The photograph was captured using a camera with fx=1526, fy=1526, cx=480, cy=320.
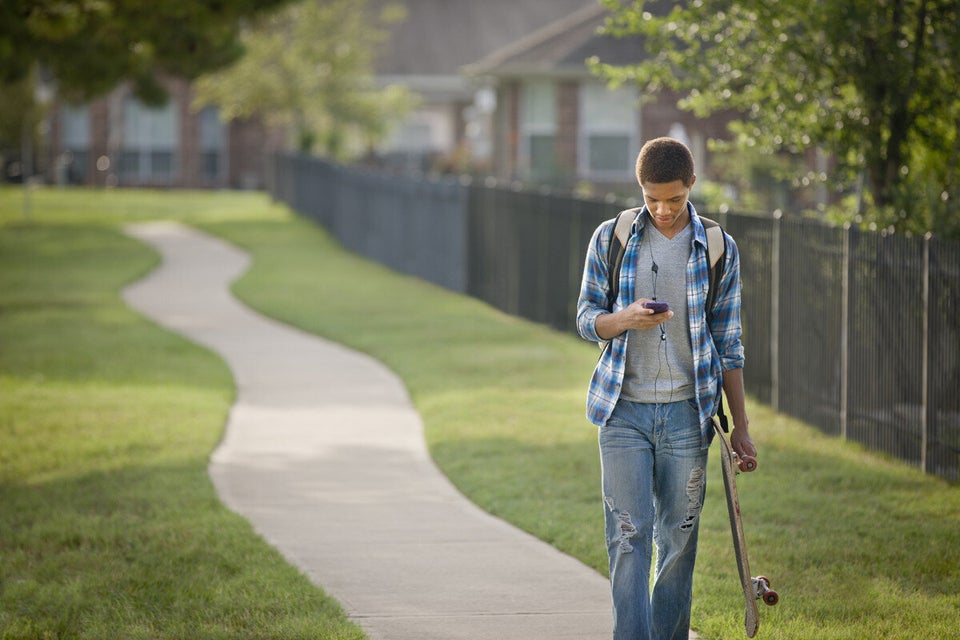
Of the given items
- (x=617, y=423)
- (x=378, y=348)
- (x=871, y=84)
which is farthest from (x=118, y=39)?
(x=617, y=423)

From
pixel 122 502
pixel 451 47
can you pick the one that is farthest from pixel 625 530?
pixel 451 47

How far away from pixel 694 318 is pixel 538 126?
2936 cm

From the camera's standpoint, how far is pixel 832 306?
34.6 feet

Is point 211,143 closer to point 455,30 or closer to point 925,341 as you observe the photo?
point 455,30

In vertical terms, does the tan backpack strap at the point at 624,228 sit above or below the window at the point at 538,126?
below

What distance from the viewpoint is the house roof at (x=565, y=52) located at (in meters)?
32.1

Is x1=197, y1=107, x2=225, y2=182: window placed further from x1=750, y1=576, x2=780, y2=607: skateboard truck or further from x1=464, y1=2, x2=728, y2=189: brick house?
x1=750, y1=576, x2=780, y2=607: skateboard truck

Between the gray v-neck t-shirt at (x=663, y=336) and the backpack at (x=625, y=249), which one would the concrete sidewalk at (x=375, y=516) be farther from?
the backpack at (x=625, y=249)

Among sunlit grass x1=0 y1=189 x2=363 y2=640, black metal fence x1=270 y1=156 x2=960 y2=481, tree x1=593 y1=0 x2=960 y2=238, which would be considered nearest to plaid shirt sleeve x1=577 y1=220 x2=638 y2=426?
sunlit grass x1=0 y1=189 x2=363 y2=640

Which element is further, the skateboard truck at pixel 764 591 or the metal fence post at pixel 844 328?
the metal fence post at pixel 844 328

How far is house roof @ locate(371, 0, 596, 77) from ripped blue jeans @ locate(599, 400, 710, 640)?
4610 cm

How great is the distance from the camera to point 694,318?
5094 millimetres

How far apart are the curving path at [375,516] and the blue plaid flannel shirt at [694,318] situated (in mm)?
1433

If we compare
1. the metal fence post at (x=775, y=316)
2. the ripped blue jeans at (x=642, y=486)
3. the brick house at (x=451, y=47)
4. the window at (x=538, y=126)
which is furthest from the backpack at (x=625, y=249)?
the brick house at (x=451, y=47)
